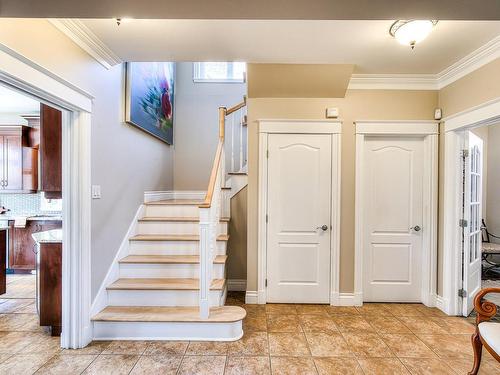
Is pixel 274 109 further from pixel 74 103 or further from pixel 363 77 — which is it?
pixel 74 103

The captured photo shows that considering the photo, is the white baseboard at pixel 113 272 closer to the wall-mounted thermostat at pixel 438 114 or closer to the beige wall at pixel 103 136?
the beige wall at pixel 103 136

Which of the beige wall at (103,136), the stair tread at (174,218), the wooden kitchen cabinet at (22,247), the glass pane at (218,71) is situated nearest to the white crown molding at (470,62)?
the stair tread at (174,218)

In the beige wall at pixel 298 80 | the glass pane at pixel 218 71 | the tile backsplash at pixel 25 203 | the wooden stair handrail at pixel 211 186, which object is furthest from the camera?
the glass pane at pixel 218 71

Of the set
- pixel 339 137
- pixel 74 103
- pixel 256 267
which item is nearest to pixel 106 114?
pixel 74 103

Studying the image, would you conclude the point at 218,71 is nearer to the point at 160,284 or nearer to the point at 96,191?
the point at 96,191

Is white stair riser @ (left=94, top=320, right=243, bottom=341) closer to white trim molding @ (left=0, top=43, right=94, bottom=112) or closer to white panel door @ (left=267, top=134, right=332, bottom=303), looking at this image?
white panel door @ (left=267, top=134, right=332, bottom=303)

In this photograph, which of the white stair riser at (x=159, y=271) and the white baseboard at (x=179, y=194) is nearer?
the white stair riser at (x=159, y=271)

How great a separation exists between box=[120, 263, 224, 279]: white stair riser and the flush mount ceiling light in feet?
8.90

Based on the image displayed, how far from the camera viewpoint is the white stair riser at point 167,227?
130 inches

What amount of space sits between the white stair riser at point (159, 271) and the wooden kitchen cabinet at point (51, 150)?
102 centimetres

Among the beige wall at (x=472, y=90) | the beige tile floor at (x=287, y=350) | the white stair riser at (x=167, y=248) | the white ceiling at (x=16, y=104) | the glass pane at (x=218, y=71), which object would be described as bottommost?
the beige tile floor at (x=287, y=350)

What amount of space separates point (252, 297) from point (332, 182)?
1.62m

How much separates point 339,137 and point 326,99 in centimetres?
46

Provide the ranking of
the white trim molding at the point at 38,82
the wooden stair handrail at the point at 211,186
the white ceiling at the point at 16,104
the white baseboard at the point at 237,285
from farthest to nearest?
the white ceiling at the point at 16,104, the white baseboard at the point at 237,285, the wooden stair handrail at the point at 211,186, the white trim molding at the point at 38,82
